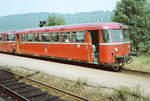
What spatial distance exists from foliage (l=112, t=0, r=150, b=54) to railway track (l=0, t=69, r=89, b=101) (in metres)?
13.0

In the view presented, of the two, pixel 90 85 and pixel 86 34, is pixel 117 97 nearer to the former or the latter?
pixel 90 85

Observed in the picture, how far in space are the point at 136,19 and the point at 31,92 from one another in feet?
48.0

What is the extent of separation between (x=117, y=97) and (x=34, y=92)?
3.43 m

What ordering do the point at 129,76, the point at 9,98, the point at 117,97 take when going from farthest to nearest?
1. the point at 129,76
2. the point at 9,98
3. the point at 117,97

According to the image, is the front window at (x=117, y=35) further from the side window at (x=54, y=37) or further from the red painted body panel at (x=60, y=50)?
the side window at (x=54, y=37)

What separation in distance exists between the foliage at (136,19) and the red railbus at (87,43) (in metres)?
6.54

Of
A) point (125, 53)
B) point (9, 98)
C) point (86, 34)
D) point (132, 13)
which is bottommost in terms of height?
point (9, 98)

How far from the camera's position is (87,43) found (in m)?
11.8

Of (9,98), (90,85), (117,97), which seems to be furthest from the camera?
(90,85)

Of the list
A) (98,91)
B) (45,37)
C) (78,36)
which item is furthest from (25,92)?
(45,37)

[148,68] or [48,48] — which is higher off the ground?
[48,48]

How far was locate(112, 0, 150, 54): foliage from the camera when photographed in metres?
18.5

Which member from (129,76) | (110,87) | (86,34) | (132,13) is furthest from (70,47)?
(132,13)

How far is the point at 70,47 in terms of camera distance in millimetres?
13133
